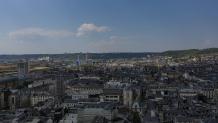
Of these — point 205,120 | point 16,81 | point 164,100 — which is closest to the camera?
point 205,120

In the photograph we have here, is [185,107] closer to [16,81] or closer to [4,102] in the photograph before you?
[4,102]

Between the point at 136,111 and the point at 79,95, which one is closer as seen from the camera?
the point at 136,111

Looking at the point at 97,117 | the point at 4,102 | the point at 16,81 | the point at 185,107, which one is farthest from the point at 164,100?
the point at 16,81

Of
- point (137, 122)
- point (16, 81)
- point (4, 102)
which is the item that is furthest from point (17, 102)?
point (16, 81)

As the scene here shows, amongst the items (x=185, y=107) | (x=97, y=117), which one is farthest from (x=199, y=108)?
(x=97, y=117)

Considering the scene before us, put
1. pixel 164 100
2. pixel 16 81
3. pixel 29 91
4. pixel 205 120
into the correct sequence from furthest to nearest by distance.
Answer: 1. pixel 16 81
2. pixel 29 91
3. pixel 164 100
4. pixel 205 120

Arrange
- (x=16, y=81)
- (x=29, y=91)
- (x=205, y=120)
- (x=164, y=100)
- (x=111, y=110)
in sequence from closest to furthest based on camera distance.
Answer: (x=205, y=120) → (x=111, y=110) → (x=164, y=100) → (x=29, y=91) → (x=16, y=81)

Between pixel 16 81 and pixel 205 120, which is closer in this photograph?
pixel 205 120

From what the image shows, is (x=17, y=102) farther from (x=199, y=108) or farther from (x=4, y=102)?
(x=199, y=108)

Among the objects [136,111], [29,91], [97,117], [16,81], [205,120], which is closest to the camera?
[205,120]
